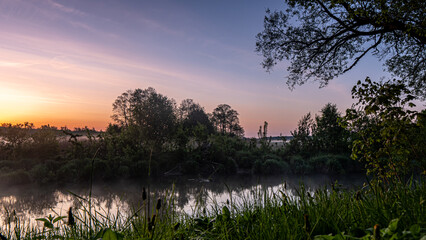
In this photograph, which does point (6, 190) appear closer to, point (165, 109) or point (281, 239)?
point (165, 109)

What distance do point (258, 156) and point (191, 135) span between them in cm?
462

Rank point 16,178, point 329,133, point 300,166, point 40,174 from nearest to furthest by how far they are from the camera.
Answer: point 16,178 → point 40,174 → point 300,166 → point 329,133

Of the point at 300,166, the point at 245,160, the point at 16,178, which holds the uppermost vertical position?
the point at 245,160

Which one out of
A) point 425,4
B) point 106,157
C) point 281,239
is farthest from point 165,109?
Answer: point 281,239

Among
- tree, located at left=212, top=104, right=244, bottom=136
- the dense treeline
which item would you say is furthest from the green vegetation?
tree, located at left=212, top=104, right=244, bottom=136

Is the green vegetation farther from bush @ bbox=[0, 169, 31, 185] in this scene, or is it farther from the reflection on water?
the reflection on water

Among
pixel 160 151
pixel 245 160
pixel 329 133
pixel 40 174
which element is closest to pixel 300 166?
pixel 245 160

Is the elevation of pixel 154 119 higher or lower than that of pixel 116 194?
higher

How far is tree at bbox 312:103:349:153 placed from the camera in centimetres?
1773

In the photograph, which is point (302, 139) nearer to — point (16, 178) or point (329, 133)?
point (329, 133)

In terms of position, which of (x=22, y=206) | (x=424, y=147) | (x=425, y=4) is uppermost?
(x=425, y=4)

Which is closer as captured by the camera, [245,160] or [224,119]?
[245,160]

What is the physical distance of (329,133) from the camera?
1838cm

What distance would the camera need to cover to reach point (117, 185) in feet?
38.8
